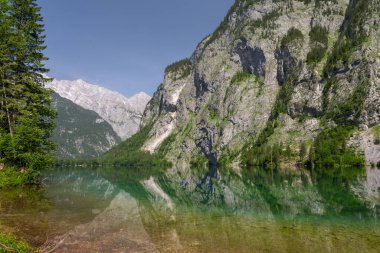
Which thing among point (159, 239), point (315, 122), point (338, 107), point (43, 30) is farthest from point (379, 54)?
point (159, 239)

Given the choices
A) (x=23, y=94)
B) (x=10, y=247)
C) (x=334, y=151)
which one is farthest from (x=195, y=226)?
(x=334, y=151)

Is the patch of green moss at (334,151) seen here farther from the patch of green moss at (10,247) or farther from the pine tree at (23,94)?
the patch of green moss at (10,247)

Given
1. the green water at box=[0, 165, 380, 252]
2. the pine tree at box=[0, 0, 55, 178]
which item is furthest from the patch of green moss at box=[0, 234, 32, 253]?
the pine tree at box=[0, 0, 55, 178]

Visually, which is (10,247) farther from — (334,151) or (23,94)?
(334,151)

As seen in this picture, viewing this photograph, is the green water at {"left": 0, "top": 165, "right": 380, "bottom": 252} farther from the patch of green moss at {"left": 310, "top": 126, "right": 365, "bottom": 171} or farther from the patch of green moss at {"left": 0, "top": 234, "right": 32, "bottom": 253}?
the patch of green moss at {"left": 310, "top": 126, "right": 365, "bottom": 171}

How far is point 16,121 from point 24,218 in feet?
84.2

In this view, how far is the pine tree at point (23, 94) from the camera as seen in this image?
44.5 metres

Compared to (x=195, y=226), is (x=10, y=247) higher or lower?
higher

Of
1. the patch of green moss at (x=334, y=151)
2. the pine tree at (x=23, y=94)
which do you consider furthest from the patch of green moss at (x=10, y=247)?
the patch of green moss at (x=334, y=151)

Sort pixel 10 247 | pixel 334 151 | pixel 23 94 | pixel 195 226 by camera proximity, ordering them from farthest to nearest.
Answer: pixel 334 151 → pixel 23 94 → pixel 195 226 → pixel 10 247

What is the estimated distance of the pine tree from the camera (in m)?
44.5

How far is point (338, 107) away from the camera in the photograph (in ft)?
619

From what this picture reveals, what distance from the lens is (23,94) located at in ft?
162

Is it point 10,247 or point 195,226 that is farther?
point 195,226
